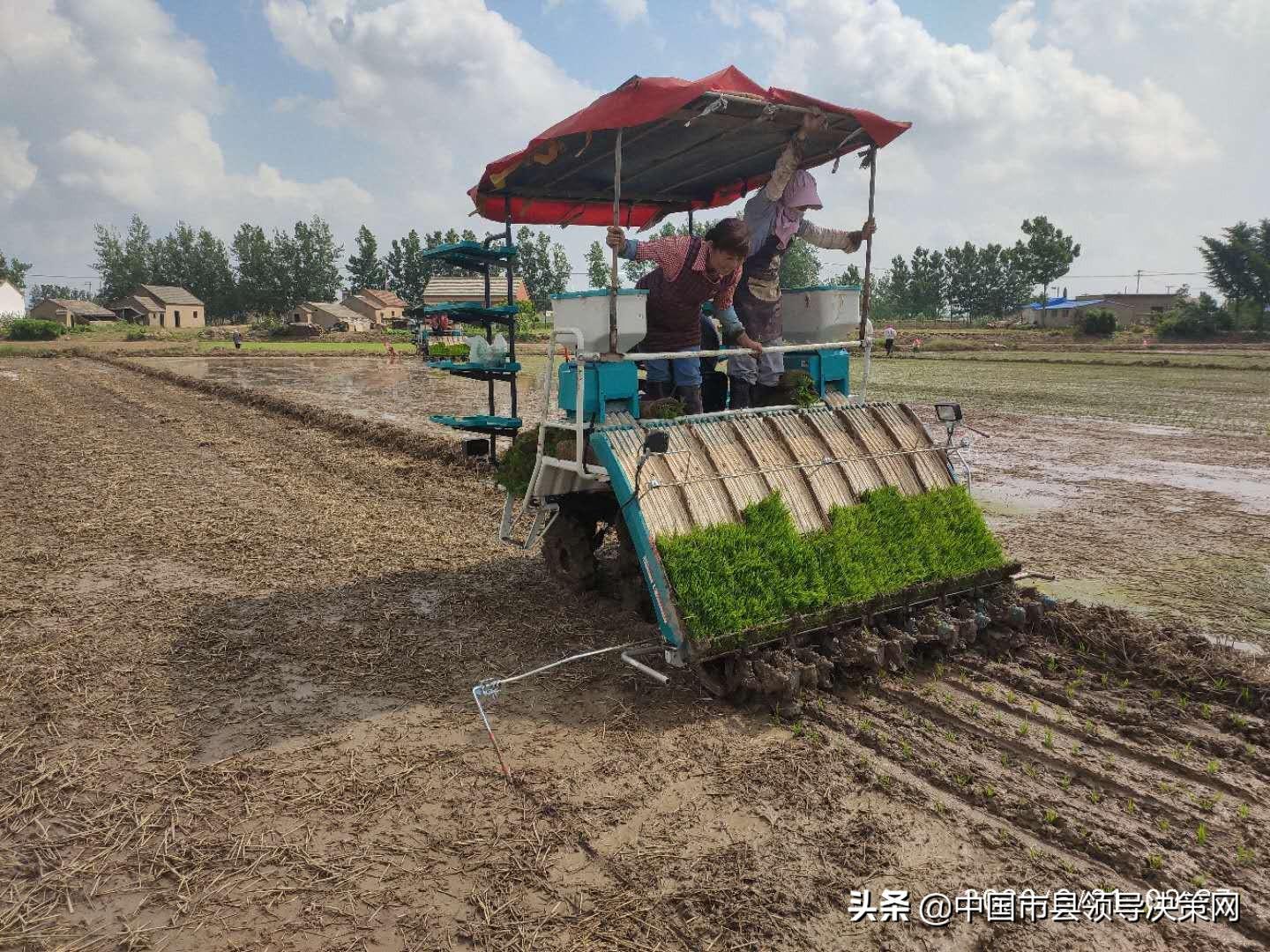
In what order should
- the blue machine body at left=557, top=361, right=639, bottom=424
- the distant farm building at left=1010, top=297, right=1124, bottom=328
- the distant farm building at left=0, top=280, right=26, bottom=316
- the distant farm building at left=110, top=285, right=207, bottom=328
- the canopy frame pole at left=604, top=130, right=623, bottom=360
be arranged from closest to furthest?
the canopy frame pole at left=604, top=130, right=623, bottom=360 → the blue machine body at left=557, top=361, right=639, bottom=424 → the distant farm building at left=1010, top=297, right=1124, bottom=328 → the distant farm building at left=110, top=285, right=207, bottom=328 → the distant farm building at left=0, top=280, right=26, bottom=316

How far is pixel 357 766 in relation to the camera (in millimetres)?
4105

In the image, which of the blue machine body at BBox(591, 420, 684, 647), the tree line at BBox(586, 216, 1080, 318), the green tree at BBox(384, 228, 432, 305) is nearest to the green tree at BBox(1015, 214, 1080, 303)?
the tree line at BBox(586, 216, 1080, 318)

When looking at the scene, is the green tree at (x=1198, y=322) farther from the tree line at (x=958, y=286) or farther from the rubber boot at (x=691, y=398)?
the rubber boot at (x=691, y=398)

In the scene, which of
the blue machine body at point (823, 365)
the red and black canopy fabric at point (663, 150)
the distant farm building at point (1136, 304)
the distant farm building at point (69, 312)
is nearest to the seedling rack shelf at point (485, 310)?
the red and black canopy fabric at point (663, 150)

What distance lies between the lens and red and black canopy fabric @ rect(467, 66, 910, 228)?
5.11 m

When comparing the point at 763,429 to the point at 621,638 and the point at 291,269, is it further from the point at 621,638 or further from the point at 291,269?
the point at 291,269

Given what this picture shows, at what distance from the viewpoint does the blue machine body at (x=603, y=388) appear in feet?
17.5

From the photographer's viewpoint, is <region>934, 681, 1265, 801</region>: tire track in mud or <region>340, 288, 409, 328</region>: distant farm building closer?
<region>934, 681, 1265, 801</region>: tire track in mud

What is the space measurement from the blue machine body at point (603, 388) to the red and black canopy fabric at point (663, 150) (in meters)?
1.45

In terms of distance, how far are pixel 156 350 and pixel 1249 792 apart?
4659 centimetres

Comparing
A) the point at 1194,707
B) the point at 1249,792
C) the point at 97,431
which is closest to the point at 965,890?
the point at 1249,792

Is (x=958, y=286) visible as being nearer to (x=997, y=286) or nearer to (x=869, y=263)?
(x=997, y=286)

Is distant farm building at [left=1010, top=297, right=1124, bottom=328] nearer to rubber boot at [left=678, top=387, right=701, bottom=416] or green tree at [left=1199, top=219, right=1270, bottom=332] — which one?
green tree at [left=1199, top=219, right=1270, bottom=332]

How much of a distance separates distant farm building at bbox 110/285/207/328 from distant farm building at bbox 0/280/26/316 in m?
12.2
